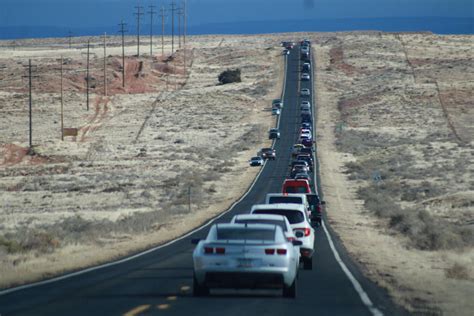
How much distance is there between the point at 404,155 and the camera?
79750mm

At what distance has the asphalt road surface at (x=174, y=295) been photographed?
1645cm

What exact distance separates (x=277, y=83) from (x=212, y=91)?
11.5m

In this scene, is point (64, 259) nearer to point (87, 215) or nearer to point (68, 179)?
point (87, 215)

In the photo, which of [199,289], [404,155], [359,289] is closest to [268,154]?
[404,155]

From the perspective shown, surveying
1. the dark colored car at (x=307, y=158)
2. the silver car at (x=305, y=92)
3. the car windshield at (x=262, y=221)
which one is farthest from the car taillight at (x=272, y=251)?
the silver car at (x=305, y=92)

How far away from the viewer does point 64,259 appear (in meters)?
26.7

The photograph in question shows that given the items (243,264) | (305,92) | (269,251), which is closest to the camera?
(243,264)

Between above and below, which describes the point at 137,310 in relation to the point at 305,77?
below

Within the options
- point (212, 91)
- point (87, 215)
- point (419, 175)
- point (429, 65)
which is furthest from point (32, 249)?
point (429, 65)

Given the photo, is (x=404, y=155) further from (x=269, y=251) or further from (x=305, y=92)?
(x=269, y=251)

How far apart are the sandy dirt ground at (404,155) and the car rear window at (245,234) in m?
2.69

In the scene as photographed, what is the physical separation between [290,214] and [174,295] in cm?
685

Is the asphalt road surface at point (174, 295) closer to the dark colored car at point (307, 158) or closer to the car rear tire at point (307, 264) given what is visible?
the car rear tire at point (307, 264)

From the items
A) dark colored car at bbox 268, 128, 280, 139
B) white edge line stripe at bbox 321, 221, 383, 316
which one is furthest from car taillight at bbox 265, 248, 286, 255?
dark colored car at bbox 268, 128, 280, 139
